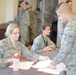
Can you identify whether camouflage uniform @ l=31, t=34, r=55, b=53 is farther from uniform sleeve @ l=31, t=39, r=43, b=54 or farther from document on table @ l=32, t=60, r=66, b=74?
document on table @ l=32, t=60, r=66, b=74

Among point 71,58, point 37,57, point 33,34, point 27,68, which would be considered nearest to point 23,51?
point 37,57

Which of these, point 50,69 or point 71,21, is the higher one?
point 71,21

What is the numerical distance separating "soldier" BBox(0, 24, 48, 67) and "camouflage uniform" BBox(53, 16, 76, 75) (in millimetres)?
789

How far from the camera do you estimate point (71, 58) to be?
6.25 feet

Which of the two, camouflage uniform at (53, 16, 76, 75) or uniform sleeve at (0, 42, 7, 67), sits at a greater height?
camouflage uniform at (53, 16, 76, 75)

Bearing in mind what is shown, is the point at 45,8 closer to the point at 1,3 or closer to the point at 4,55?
the point at 1,3

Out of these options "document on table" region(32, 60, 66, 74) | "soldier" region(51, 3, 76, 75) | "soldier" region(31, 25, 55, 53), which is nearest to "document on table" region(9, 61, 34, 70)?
"document on table" region(32, 60, 66, 74)


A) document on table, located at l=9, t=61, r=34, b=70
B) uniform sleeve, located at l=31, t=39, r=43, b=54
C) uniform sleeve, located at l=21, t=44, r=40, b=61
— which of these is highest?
uniform sleeve, located at l=21, t=44, r=40, b=61

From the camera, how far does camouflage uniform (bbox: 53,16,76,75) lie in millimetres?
1854

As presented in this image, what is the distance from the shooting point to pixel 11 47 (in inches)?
102

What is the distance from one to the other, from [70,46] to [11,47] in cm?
98

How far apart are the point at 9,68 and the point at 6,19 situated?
14.6ft

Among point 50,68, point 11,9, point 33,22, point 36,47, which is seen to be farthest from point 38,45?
point 33,22

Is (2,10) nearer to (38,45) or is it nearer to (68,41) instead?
(38,45)
